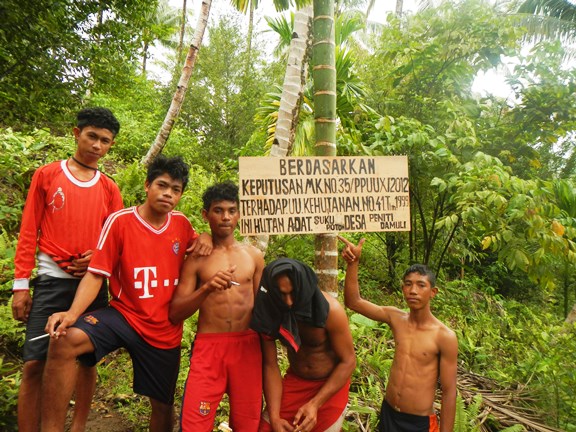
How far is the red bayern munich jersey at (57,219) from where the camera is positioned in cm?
227

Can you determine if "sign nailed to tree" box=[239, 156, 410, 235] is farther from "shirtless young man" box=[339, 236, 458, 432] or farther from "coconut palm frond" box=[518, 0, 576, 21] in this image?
"coconut palm frond" box=[518, 0, 576, 21]

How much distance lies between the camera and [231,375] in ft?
7.45

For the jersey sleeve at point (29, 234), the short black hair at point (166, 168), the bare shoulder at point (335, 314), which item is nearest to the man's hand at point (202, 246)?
the short black hair at point (166, 168)

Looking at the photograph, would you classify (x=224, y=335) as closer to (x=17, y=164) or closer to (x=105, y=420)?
(x=105, y=420)

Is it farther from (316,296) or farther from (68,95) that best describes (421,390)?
(68,95)

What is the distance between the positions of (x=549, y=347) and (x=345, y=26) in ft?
23.0

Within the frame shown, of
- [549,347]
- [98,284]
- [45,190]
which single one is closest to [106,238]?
Result: [98,284]

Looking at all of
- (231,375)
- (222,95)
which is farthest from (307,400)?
(222,95)

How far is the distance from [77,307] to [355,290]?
1.72 metres

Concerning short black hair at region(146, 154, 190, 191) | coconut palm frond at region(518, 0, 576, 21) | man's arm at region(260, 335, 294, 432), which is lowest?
man's arm at region(260, 335, 294, 432)

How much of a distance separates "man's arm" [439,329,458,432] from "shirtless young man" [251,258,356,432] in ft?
2.18

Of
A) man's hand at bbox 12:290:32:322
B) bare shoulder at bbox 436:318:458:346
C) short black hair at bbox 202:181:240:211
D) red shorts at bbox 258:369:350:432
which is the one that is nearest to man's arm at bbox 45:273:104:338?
man's hand at bbox 12:290:32:322

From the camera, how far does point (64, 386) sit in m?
2.01

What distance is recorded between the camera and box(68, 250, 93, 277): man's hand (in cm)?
231
